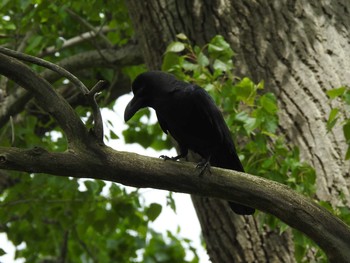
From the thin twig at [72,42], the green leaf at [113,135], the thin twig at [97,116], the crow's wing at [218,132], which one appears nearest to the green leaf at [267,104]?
the crow's wing at [218,132]

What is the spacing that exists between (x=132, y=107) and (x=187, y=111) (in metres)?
0.31

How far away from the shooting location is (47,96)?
3.18m

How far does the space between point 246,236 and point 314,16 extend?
1629mm

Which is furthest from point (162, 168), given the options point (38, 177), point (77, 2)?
point (77, 2)

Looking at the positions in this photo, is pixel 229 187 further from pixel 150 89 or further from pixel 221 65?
pixel 221 65

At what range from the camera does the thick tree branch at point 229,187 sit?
315 cm

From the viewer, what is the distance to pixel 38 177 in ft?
18.8

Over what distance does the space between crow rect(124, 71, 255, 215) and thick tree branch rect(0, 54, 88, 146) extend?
3.19 feet

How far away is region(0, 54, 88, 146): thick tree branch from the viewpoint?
315cm

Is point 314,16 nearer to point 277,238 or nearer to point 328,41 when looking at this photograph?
point 328,41

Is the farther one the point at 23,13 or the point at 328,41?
the point at 23,13

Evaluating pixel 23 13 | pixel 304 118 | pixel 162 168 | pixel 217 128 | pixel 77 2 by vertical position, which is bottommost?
pixel 162 168

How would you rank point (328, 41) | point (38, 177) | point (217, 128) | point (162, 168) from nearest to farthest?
point (162, 168)
point (217, 128)
point (328, 41)
point (38, 177)

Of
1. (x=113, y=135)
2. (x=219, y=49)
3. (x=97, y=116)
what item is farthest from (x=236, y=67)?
(x=97, y=116)
